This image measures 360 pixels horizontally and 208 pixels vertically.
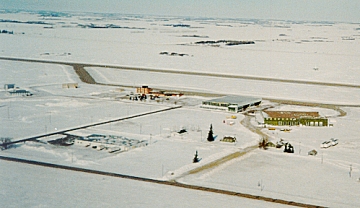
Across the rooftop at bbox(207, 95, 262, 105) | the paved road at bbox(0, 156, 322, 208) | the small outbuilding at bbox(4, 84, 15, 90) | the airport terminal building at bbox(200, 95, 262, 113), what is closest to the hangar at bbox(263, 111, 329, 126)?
the airport terminal building at bbox(200, 95, 262, 113)

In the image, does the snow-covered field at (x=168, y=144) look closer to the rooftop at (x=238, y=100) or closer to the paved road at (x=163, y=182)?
the paved road at (x=163, y=182)

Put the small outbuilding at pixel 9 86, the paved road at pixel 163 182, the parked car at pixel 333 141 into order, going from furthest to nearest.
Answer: the small outbuilding at pixel 9 86, the parked car at pixel 333 141, the paved road at pixel 163 182

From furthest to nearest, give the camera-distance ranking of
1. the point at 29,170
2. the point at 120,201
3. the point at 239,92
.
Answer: the point at 239,92 < the point at 29,170 < the point at 120,201

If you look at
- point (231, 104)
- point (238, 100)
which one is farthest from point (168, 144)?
point (238, 100)

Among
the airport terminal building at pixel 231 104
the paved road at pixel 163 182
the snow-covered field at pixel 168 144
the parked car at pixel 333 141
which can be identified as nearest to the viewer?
the paved road at pixel 163 182

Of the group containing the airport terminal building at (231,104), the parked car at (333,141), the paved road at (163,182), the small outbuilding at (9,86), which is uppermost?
the small outbuilding at (9,86)

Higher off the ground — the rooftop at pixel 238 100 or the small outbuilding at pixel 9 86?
the small outbuilding at pixel 9 86

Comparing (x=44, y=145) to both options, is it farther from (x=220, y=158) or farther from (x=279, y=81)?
(x=279, y=81)

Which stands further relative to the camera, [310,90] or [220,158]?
[310,90]

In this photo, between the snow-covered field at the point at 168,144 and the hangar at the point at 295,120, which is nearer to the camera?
the snow-covered field at the point at 168,144

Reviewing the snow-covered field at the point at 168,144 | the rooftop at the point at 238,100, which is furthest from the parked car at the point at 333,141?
the rooftop at the point at 238,100

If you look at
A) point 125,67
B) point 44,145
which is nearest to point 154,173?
point 44,145
